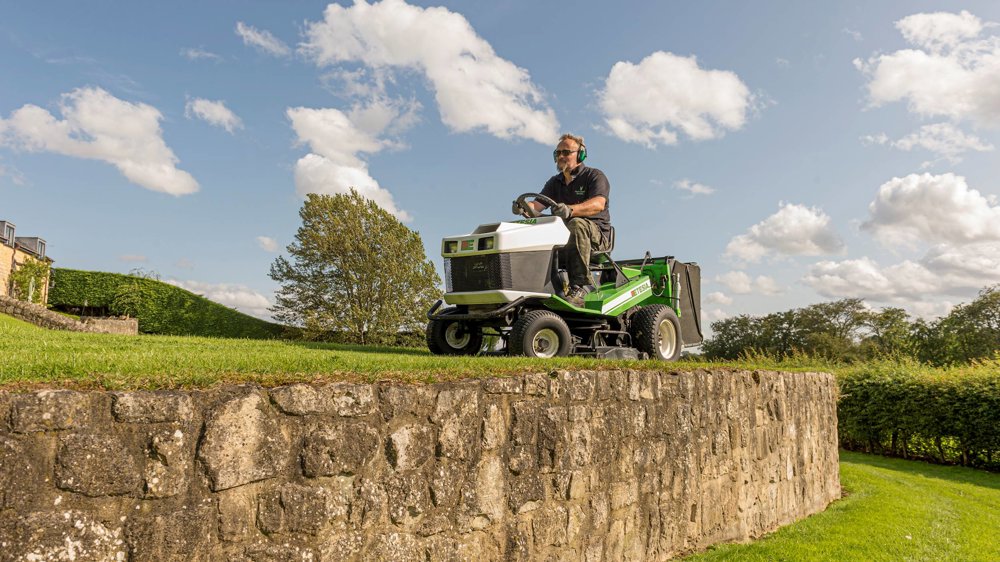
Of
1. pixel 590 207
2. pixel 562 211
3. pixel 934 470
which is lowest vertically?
pixel 934 470

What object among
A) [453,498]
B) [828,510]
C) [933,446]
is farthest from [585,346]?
[933,446]

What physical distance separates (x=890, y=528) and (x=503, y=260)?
5.89 m

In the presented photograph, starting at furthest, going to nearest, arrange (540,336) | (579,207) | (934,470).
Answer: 1. (934,470)
2. (579,207)
3. (540,336)

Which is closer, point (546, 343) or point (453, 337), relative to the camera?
point (546, 343)

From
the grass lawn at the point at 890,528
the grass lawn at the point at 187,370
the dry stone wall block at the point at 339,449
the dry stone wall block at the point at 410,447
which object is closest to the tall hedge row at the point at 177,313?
the grass lawn at the point at 890,528

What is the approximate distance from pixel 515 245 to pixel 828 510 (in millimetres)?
6213

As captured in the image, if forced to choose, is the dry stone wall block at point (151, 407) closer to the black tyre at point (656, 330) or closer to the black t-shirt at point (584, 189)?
the black t-shirt at point (584, 189)

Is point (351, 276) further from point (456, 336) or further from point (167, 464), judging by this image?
point (167, 464)

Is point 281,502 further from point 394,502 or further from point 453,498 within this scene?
point 453,498

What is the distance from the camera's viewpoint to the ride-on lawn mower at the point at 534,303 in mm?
6438

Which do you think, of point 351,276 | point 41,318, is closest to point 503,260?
point 41,318

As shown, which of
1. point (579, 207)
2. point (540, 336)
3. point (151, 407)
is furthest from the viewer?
point (579, 207)

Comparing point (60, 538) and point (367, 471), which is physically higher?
point (367, 471)

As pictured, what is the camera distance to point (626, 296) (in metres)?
7.83
